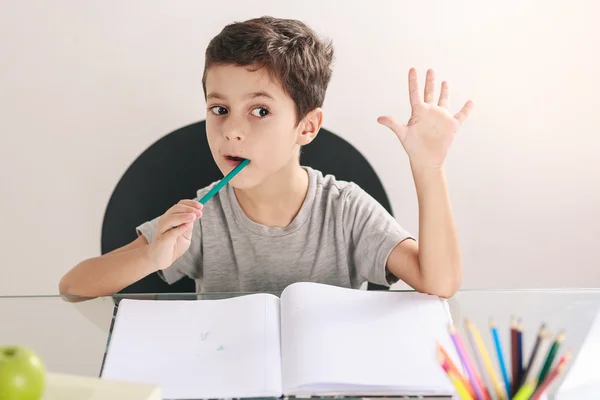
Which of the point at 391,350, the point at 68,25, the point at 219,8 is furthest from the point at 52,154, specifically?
the point at 391,350

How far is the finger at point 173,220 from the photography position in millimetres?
883

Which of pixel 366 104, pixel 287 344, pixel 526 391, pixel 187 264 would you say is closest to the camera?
pixel 526 391

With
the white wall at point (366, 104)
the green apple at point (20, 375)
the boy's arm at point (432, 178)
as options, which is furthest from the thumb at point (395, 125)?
the white wall at point (366, 104)

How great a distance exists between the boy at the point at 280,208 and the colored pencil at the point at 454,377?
1.04ft

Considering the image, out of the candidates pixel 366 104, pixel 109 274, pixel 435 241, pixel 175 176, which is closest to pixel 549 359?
pixel 435 241

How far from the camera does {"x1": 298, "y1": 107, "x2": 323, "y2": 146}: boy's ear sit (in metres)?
1.07

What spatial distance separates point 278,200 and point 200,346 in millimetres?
355

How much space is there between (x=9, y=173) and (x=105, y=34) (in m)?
0.40

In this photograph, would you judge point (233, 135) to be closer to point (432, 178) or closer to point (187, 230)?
point (187, 230)

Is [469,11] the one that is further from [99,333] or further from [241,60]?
[99,333]

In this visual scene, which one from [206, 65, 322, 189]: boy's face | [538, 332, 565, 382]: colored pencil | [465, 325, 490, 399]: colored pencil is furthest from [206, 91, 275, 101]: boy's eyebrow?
[538, 332, 565, 382]: colored pencil

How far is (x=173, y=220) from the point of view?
0.90m

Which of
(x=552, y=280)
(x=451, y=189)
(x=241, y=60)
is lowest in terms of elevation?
(x=552, y=280)

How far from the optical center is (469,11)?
158cm
